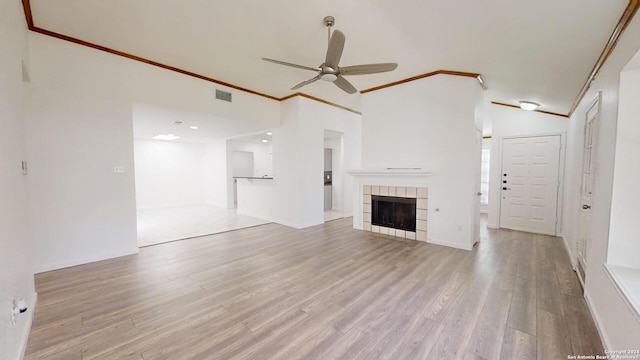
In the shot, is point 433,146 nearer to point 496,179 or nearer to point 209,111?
point 496,179

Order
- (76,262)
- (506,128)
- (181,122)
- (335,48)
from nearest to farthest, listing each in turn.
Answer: (335,48)
(76,262)
(181,122)
(506,128)

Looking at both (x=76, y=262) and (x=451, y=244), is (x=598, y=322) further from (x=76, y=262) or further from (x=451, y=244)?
(x=76, y=262)

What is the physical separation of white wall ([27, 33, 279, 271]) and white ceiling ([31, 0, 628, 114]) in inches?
12.3

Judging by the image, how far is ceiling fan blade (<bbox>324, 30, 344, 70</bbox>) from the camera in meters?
2.22

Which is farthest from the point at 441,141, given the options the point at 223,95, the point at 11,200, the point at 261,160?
the point at 261,160

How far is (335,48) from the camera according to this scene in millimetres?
2406

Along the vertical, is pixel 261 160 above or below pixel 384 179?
above

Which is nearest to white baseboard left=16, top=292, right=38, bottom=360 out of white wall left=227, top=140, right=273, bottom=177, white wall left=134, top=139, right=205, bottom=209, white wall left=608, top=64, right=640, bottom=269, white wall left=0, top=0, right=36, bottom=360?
white wall left=0, top=0, right=36, bottom=360

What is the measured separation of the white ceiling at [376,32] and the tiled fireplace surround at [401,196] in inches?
82.2

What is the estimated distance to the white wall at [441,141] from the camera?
A: 3.83 metres

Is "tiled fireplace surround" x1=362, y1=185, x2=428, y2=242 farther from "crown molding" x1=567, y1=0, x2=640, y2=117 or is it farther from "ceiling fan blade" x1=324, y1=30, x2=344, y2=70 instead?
"ceiling fan blade" x1=324, y1=30, x2=344, y2=70

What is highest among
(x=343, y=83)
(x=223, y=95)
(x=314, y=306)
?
(x=223, y=95)

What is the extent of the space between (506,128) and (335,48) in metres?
4.80

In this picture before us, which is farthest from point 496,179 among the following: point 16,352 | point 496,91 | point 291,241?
point 16,352
